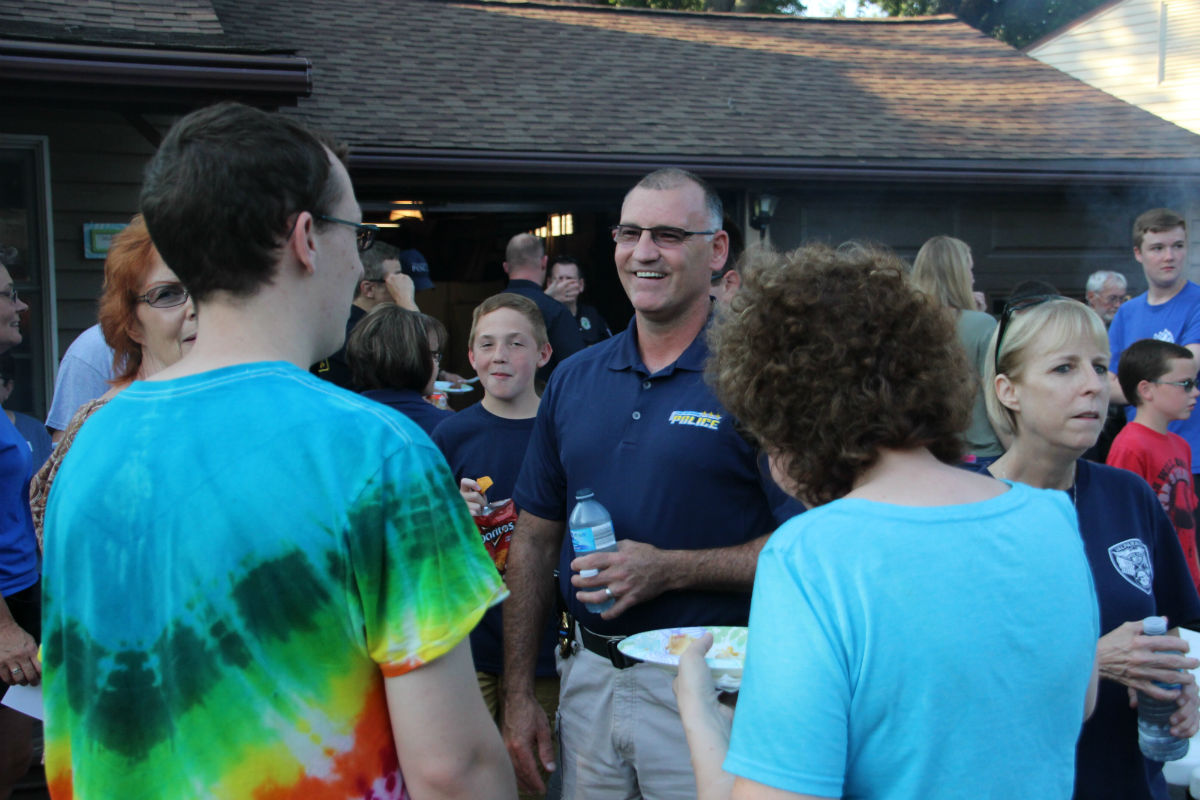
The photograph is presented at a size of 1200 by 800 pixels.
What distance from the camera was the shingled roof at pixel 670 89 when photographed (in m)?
9.16

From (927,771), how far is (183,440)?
1133 millimetres

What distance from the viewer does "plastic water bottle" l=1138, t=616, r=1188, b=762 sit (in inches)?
89.3

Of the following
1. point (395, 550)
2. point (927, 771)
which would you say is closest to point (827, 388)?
point (927, 771)

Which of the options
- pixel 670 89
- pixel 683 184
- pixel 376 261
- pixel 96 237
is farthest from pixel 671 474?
pixel 670 89

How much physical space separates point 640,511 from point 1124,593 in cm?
122

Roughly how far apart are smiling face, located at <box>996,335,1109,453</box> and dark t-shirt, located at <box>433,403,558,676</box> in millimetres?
1954

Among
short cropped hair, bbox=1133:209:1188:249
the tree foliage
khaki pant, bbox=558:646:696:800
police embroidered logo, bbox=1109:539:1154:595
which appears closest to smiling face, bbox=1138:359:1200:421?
short cropped hair, bbox=1133:209:1188:249

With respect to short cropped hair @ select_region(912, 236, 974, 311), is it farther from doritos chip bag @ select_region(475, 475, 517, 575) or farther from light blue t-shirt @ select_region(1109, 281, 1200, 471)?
doritos chip bag @ select_region(475, 475, 517, 575)

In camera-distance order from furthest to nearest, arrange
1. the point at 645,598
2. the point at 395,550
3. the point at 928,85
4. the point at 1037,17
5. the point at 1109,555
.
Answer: the point at 1037,17 → the point at 928,85 → the point at 645,598 → the point at 1109,555 → the point at 395,550

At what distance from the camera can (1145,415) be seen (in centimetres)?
476

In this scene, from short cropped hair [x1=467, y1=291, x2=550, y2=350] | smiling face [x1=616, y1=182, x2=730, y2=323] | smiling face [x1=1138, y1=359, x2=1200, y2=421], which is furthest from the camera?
smiling face [x1=1138, y1=359, x2=1200, y2=421]

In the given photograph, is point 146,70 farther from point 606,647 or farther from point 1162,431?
point 1162,431

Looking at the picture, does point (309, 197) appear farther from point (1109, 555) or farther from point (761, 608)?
point (1109, 555)

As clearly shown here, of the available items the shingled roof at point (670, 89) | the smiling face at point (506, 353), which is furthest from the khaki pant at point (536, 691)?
the shingled roof at point (670, 89)
